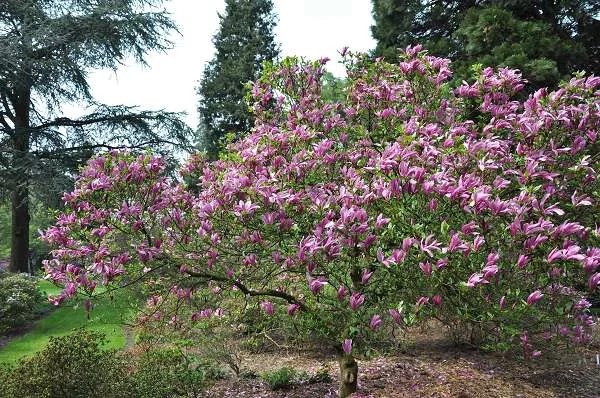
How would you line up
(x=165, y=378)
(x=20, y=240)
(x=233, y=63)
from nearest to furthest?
(x=165, y=378)
(x=20, y=240)
(x=233, y=63)

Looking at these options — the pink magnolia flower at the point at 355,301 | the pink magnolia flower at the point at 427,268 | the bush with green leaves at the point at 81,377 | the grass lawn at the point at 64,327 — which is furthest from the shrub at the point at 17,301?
the pink magnolia flower at the point at 427,268

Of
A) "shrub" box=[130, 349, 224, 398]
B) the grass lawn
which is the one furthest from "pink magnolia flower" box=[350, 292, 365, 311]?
the grass lawn

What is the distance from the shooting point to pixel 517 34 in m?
10.4

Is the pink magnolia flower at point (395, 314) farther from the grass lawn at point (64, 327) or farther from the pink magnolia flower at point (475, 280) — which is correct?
the grass lawn at point (64, 327)

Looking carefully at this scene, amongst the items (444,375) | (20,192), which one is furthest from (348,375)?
(20,192)

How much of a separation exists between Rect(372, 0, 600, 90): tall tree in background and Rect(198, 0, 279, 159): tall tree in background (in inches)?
479

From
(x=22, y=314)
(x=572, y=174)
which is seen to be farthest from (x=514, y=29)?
(x=22, y=314)

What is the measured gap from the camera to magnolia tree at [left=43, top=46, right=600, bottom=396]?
2.82 metres

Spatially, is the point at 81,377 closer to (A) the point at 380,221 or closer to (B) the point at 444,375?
(A) the point at 380,221

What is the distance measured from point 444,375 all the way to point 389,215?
3.96 m

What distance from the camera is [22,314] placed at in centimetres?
1228

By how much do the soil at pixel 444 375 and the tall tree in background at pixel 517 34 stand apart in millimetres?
5589

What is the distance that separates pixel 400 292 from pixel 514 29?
916 cm

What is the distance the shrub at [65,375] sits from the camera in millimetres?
4285
